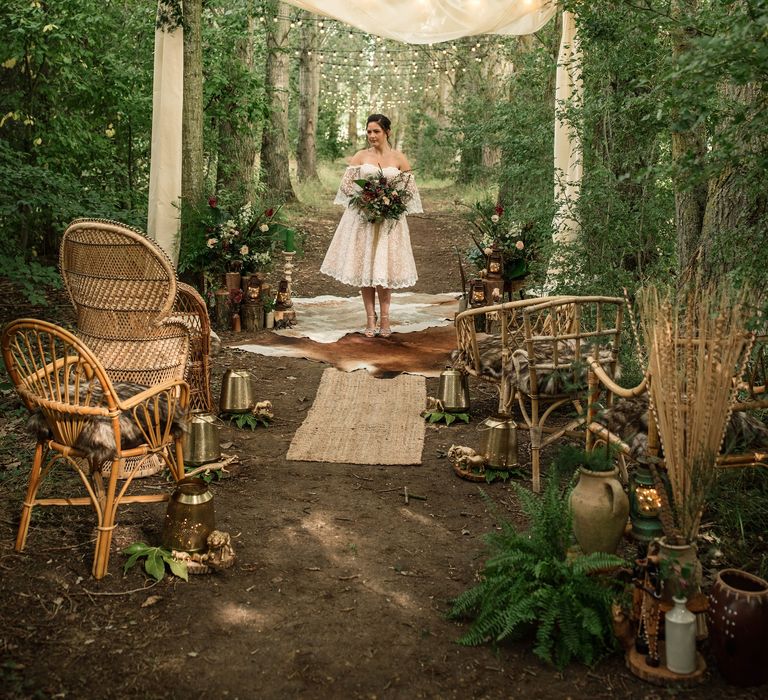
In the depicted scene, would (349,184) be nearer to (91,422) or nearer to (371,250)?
(371,250)

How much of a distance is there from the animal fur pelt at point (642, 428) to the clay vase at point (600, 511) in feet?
1.48

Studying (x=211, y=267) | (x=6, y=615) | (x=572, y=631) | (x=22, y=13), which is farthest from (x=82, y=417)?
(x=22, y=13)

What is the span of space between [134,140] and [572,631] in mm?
8425

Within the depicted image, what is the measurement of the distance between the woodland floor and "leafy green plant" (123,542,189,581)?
0.04 metres

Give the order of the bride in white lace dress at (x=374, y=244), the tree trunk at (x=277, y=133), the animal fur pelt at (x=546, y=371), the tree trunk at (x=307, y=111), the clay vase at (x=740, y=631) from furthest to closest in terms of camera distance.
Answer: the tree trunk at (x=307, y=111), the tree trunk at (x=277, y=133), the bride in white lace dress at (x=374, y=244), the animal fur pelt at (x=546, y=371), the clay vase at (x=740, y=631)

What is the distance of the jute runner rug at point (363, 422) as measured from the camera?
17.2 feet

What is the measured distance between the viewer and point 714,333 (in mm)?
3111

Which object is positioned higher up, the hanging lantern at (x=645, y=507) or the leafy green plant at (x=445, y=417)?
the hanging lantern at (x=645, y=507)

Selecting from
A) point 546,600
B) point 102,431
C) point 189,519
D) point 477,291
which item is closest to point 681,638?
point 546,600

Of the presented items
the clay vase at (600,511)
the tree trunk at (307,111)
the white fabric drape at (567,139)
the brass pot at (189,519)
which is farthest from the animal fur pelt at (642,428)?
the tree trunk at (307,111)

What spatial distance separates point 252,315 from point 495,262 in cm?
232

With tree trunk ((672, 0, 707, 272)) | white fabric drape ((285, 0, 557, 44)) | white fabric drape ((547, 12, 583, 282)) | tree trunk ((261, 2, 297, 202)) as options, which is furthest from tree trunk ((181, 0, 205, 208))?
tree trunk ((261, 2, 297, 202))

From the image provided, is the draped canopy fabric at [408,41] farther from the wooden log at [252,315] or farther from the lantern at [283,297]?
the lantern at [283,297]

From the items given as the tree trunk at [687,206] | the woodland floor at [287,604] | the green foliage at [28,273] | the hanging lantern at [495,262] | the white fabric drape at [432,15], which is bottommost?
the woodland floor at [287,604]
